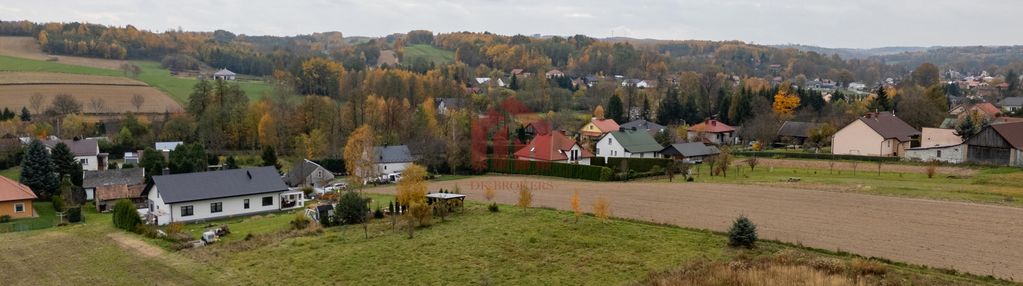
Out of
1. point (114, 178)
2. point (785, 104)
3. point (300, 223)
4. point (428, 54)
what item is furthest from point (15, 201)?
point (428, 54)

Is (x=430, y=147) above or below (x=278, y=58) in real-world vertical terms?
below

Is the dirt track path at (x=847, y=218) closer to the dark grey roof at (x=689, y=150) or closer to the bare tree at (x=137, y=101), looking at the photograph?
the dark grey roof at (x=689, y=150)

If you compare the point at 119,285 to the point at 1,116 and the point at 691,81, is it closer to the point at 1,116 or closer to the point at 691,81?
the point at 1,116

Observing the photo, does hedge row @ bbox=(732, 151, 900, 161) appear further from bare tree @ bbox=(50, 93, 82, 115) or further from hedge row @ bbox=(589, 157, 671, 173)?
bare tree @ bbox=(50, 93, 82, 115)

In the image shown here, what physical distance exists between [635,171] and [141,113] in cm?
5096

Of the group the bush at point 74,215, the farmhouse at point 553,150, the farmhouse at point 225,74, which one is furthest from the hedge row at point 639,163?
the farmhouse at point 225,74

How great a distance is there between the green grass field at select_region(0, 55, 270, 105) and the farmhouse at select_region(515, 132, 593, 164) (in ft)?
138

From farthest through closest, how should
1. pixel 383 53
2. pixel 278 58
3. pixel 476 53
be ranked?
pixel 383 53 < pixel 476 53 < pixel 278 58

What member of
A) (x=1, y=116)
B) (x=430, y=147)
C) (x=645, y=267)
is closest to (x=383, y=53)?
(x=1, y=116)

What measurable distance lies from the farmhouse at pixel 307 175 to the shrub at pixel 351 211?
14.6 metres

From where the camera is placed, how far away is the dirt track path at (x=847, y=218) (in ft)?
59.1

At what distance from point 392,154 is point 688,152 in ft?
66.6

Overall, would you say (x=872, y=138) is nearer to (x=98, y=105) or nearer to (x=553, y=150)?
(x=553, y=150)

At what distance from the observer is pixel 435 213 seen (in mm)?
26188
